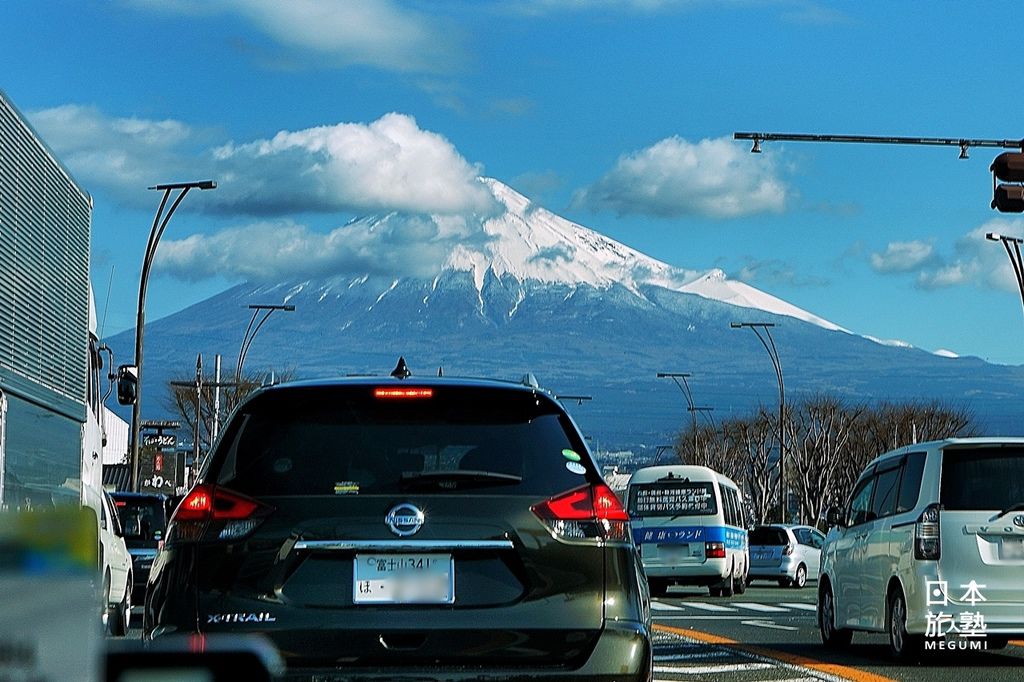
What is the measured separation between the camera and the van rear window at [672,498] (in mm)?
35312

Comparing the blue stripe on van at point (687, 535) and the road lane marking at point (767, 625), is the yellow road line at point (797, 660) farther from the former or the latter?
the blue stripe on van at point (687, 535)

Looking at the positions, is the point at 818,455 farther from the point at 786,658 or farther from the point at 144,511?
the point at 786,658

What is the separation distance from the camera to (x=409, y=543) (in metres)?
6.41

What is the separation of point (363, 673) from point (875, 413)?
123668 mm

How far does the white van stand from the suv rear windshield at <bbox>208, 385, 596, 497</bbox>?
27.0 m

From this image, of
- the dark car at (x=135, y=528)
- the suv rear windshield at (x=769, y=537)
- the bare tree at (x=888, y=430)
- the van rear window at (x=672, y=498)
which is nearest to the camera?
the dark car at (x=135, y=528)

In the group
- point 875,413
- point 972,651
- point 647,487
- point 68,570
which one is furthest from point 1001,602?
point 875,413

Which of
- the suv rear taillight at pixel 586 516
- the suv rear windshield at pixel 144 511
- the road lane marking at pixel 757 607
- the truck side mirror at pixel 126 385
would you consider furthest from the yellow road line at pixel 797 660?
the suv rear windshield at pixel 144 511

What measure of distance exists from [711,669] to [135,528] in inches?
526

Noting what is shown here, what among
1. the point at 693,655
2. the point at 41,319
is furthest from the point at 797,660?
the point at 41,319

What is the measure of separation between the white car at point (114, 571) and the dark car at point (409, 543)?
1095 cm

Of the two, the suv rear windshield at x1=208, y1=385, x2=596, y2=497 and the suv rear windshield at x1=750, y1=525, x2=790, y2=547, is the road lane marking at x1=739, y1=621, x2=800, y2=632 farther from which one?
the suv rear windshield at x1=750, y1=525, x2=790, y2=547

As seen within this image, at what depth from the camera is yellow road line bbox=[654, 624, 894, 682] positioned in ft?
40.7

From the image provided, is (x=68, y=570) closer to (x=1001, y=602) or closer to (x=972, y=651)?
(x=1001, y=602)
